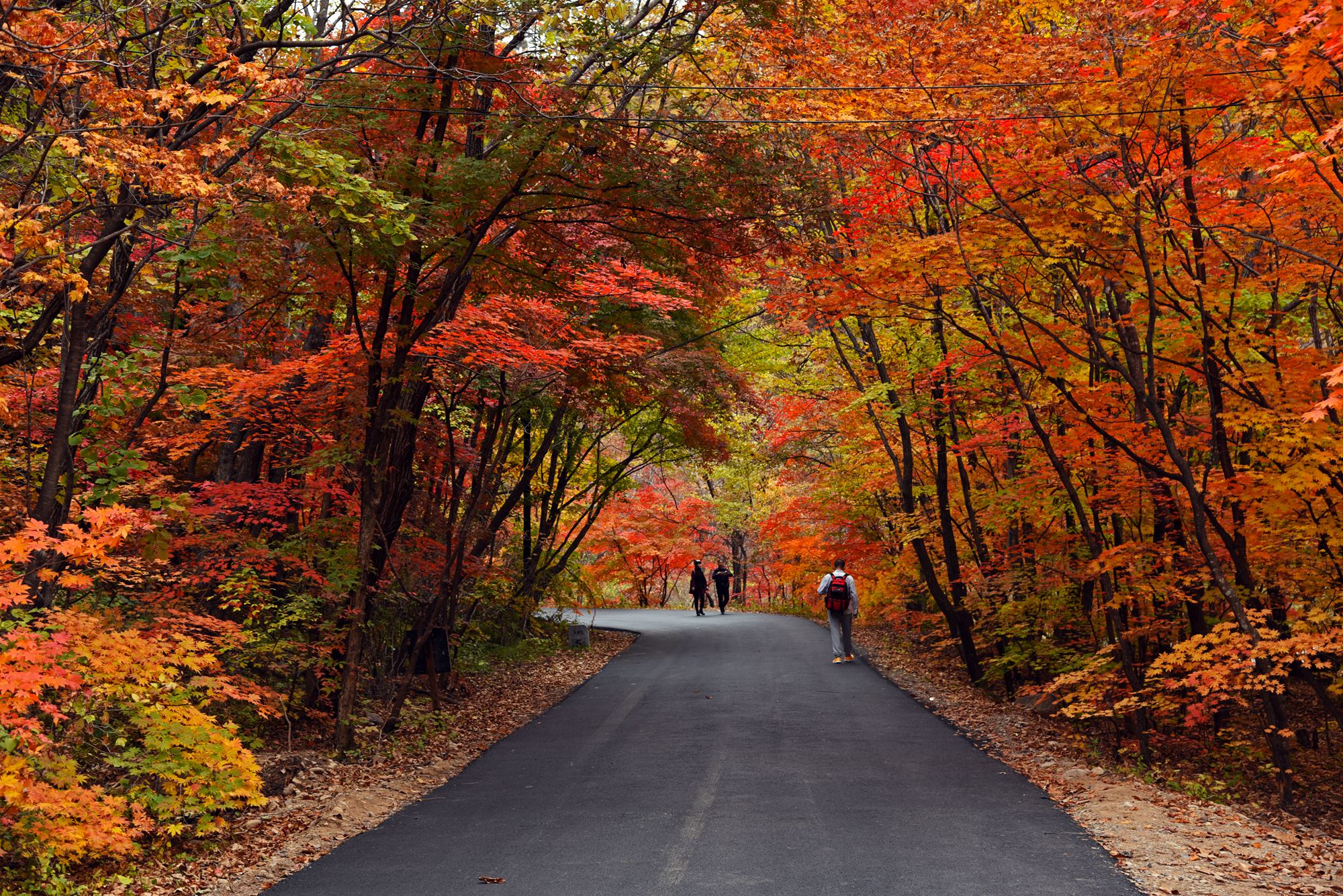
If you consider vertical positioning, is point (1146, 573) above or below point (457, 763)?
above

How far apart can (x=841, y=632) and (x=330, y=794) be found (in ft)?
35.5

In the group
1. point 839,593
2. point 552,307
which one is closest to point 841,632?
point 839,593

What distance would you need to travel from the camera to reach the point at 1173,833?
6.57m

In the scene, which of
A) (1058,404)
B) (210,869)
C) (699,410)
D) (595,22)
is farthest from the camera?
(699,410)

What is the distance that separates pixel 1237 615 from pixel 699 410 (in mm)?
11053

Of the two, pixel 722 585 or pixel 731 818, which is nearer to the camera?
pixel 731 818

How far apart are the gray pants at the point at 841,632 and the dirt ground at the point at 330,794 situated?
536 centimetres

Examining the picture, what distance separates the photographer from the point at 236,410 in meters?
9.70

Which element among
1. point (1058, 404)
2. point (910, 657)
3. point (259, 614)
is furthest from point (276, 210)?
point (910, 657)

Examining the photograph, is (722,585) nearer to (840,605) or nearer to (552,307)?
(840,605)

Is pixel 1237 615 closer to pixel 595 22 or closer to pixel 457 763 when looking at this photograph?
pixel 457 763

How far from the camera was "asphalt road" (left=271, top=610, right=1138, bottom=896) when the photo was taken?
18.2ft

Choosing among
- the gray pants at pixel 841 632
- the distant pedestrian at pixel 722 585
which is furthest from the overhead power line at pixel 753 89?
the distant pedestrian at pixel 722 585

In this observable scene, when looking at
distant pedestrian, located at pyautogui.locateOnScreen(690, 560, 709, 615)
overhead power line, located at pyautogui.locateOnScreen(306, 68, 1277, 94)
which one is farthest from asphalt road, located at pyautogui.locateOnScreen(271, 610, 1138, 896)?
distant pedestrian, located at pyautogui.locateOnScreen(690, 560, 709, 615)
